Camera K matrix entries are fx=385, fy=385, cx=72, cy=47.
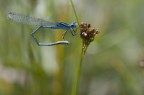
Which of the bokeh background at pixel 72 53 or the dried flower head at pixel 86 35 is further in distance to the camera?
the bokeh background at pixel 72 53

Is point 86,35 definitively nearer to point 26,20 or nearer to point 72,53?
point 26,20

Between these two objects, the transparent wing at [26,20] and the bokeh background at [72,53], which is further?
the bokeh background at [72,53]

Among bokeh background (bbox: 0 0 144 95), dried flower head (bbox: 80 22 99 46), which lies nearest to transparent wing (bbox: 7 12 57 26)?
dried flower head (bbox: 80 22 99 46)

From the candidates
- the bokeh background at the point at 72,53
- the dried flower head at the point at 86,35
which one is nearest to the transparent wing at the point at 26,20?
the dried flower head at the point at 86,35

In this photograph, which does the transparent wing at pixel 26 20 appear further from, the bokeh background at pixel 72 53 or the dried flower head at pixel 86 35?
the bokeh background at pixel 72 53

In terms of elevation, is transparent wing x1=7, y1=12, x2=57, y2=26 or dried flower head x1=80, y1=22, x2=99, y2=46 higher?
transparent wing x1=7, y1=12, x2=57, y2=26

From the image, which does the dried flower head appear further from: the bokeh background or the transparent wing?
the bokeh background

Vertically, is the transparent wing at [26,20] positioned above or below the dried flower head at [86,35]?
above

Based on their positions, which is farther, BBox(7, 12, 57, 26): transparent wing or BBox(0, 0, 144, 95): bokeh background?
BBox(0, 0, 144, 95): bokeh background
